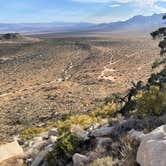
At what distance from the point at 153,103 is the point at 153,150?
731 centimetres

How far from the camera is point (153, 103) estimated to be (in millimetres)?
13438

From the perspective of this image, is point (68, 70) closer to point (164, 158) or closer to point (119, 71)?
point (119, 71)

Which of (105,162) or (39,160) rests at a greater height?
(105,162)

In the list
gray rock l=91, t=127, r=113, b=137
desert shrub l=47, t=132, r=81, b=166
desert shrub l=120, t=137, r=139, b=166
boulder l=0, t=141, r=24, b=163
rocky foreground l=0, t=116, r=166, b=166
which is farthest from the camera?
boulder l=0, t=141, r=24, b=163

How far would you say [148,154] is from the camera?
6301mm

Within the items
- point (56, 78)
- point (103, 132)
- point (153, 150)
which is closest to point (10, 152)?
point (103, 132)

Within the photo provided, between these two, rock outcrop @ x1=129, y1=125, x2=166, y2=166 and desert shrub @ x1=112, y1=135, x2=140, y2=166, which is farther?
desert shrub @ x1=112, y1=135, x2=140, y2=166

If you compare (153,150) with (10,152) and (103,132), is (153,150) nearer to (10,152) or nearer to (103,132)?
(103,132)

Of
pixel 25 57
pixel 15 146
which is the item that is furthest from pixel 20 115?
pixel 25 57

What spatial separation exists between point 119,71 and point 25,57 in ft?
88.1

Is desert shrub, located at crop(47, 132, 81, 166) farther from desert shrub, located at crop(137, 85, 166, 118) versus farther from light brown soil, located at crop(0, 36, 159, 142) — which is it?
light brown soil, located at crop(0, 36, 159, 142)

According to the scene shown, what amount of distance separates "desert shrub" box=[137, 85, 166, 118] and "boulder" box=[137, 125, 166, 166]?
5.83 m

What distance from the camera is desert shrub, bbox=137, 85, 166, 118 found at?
12.9 m

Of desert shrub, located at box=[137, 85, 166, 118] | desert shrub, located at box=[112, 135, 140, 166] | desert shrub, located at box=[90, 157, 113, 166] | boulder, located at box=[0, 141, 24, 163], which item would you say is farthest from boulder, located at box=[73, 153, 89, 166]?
desert shrub, located at box=[137, 85, 166, 118]
